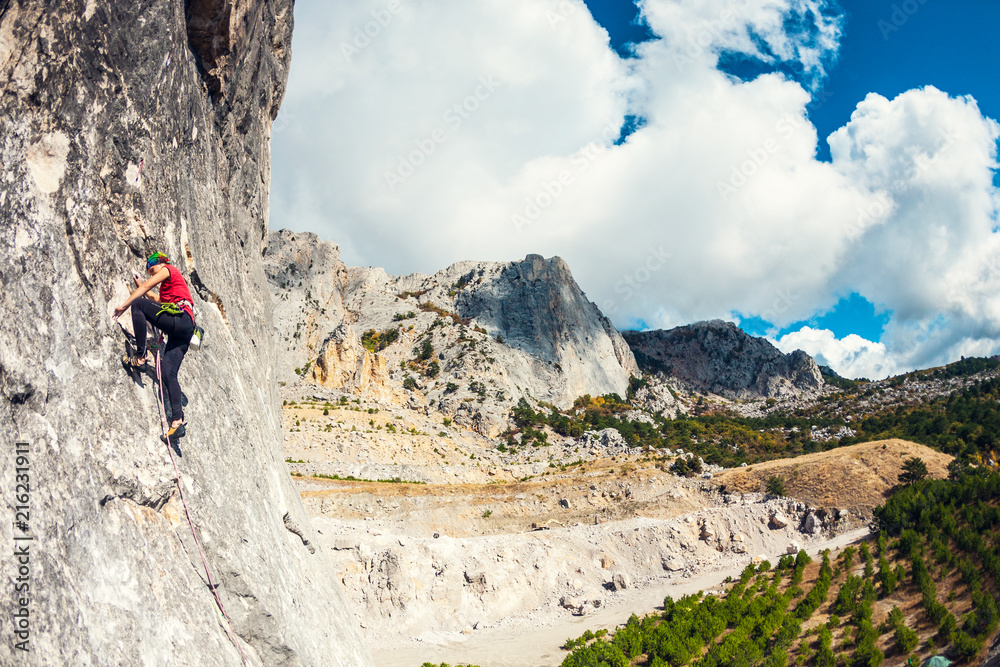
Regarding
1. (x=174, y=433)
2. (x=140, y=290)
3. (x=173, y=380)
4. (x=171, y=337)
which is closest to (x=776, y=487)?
(x=174, y=433)

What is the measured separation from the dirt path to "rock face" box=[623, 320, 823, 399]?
86.0 m

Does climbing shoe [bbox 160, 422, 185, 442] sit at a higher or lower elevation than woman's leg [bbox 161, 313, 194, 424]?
lower

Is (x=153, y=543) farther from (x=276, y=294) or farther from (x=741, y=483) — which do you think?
(x=276, y=294)

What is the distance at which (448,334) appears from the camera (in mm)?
71500

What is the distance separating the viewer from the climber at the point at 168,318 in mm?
6383

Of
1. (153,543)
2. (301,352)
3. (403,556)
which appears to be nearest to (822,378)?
(301,352)

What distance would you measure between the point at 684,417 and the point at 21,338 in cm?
7942

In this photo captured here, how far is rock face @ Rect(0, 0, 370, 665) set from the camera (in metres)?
5.05

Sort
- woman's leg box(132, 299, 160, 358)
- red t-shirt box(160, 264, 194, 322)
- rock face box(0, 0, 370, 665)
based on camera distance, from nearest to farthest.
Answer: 1. rock face box(0, 0, 370, 665)
2. woman's leg box(132, 299, 160, 358)
3. red t-shirt box(160, 264, 194, 322)

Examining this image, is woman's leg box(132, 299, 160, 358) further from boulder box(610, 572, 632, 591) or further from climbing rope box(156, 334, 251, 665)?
boulder box(610, 572, 632, 591)

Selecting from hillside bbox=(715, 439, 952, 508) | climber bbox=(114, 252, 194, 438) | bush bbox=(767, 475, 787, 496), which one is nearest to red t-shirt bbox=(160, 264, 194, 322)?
climber bbox=(114, 252, 194, 438)

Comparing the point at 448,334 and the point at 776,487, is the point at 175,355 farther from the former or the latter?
the point at 448,334

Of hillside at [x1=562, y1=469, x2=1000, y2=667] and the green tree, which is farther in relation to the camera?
the green tree

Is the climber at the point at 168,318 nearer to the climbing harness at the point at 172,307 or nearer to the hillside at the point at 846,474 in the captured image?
the climbing harness at the point at 172,307
